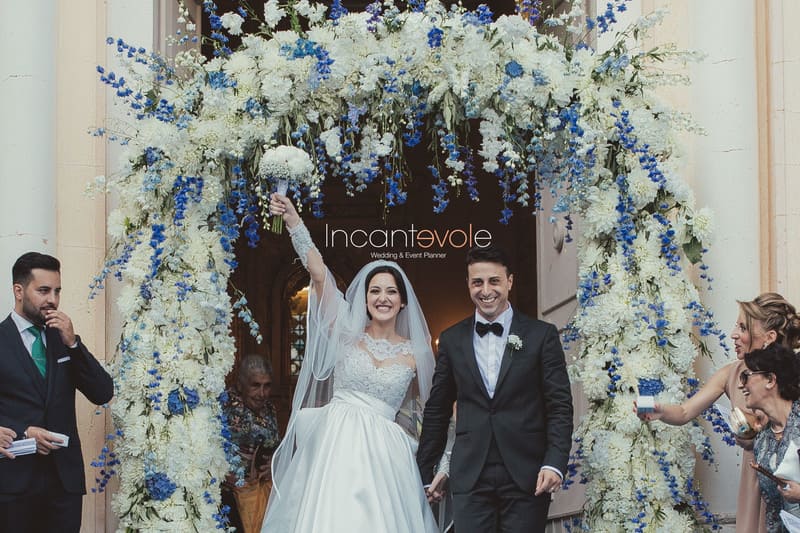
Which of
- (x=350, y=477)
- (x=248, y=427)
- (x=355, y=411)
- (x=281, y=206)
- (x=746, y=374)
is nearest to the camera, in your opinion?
(x=746, y=374)

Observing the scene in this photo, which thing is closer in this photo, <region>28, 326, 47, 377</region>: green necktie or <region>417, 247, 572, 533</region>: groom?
<region>417, 247, 572, 533</region>: groom

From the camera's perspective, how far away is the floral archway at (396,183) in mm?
6207

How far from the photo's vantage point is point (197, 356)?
6.40 metres

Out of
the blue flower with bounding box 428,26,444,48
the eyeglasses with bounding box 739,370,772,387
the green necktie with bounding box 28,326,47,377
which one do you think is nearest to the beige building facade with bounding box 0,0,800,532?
the green necktie with bounding box 28,326,47,377

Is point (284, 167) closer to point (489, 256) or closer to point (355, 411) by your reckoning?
point (489, 256)

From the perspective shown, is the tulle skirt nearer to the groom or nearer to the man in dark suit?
the groom

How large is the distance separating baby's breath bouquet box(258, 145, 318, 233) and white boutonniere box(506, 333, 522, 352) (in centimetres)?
128

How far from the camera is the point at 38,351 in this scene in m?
6.14

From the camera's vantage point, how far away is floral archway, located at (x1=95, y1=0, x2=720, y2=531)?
6207 millimetres

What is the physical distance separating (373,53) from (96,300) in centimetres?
218

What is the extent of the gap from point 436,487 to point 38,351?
7.09ft

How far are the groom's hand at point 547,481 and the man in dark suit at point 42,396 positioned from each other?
2216mm

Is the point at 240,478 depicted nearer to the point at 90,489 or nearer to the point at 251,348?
the point at 90,489

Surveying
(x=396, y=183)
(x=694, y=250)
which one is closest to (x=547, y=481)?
(x=694, y=250)
